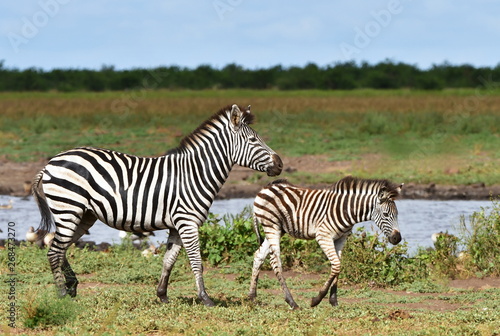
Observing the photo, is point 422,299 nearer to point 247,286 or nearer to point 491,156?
point 247,286

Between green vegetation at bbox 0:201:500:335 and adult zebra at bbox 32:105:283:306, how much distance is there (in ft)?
1.92

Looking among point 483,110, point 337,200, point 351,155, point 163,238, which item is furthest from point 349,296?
point 483,110

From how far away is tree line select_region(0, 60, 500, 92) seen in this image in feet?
206

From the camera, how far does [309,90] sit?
63.6m

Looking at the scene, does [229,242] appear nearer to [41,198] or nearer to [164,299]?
[164,299]

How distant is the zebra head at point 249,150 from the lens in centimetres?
866

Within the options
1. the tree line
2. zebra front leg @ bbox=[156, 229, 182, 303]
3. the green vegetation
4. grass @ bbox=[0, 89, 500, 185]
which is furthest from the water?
the tree line

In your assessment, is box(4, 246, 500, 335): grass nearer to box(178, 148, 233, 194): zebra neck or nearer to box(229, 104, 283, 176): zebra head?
box(178, 148, 233, 194): zebra neck

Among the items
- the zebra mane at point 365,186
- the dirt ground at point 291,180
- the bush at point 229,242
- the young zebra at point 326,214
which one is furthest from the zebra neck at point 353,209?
the dirt ground at point 291,180

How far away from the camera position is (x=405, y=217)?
1673 cm

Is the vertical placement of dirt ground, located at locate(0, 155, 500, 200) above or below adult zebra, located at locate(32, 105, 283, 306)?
below

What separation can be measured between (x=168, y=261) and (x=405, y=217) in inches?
359

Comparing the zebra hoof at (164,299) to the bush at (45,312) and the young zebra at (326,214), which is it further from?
the bush at (45,312)

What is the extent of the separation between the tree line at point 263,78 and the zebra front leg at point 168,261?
54.4 metres
